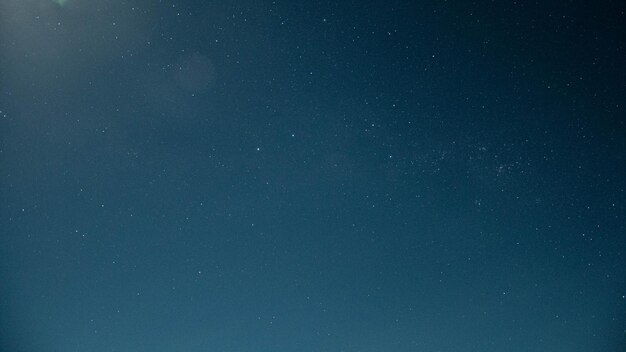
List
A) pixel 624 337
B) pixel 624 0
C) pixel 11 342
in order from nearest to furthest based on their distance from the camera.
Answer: pixel 624 0 → pixel 11 342 → pixel 624 337

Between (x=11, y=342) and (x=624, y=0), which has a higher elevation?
(x=624, y=0)

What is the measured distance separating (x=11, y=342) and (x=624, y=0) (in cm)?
494

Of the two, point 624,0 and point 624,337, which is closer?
point 624,0

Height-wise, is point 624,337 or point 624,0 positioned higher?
point 624,0

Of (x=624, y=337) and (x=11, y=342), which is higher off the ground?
(x=624, y=337)

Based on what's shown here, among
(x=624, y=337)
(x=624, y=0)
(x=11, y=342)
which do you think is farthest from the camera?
(x=624, y=337)

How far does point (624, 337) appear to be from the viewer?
268 centimetres

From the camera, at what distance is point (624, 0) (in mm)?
1524

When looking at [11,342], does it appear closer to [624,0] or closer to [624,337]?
[624,0]

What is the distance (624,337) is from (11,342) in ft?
18.4

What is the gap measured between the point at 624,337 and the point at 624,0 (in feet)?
10.2

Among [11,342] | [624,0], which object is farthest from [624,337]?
[11,342]

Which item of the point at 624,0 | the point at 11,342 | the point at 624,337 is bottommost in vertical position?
the point at 11,342

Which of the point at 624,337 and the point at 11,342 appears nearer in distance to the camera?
the point at 11,342
